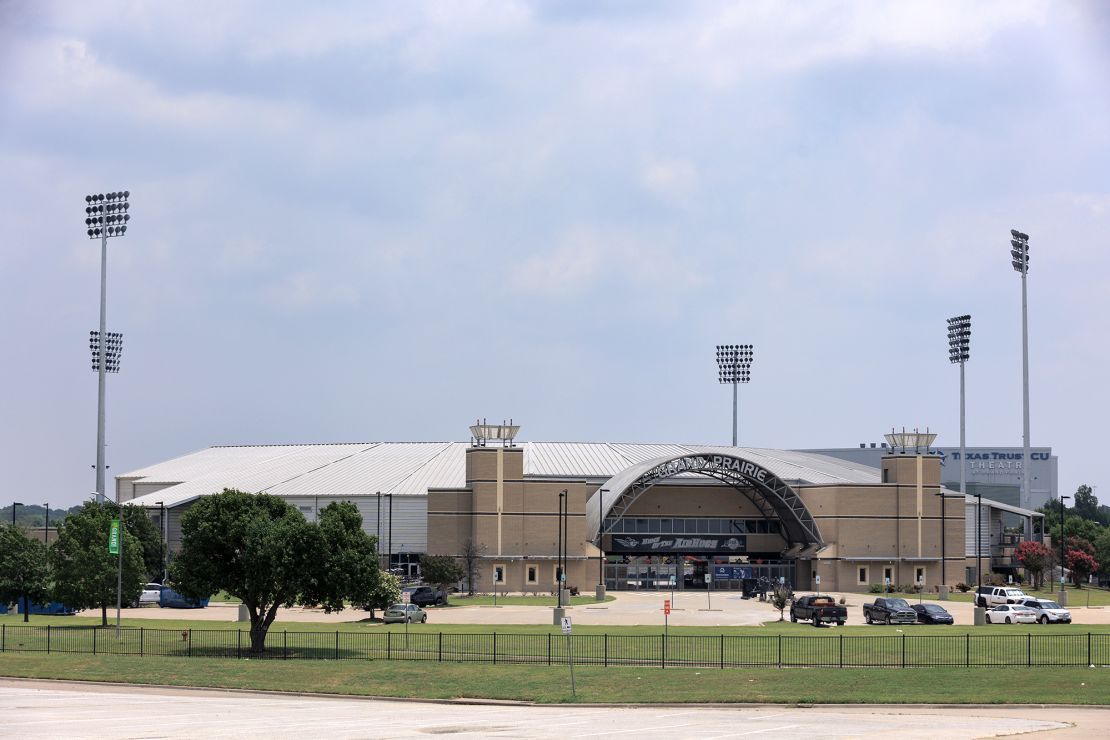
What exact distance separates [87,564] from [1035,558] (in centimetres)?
7166

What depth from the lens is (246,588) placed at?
54250 millimetres

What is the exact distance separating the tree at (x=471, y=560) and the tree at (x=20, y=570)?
31.2 meters

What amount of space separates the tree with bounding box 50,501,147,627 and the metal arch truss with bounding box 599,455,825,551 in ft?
144

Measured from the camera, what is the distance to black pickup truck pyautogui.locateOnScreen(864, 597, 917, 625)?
66.1 meters

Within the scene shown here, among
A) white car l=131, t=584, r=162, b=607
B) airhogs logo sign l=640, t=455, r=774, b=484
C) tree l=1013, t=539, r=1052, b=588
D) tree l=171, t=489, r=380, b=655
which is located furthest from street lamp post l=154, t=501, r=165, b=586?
tree l=1013, t=539, r=1052, b=588

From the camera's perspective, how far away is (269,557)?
52969mm

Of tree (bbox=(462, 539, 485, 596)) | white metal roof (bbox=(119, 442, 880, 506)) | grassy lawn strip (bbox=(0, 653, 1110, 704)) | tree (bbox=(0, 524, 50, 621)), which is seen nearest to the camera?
grassy lawn strip (bbox=(0, 653, 1110, 704))

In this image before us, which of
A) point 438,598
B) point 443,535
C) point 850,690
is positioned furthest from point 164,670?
point 443,535

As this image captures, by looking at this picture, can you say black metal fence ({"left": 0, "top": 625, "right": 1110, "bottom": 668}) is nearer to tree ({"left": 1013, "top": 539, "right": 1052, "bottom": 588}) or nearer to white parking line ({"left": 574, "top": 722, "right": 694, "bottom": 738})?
white parking line ({"left": 574, "top": 722, "right": 694, "bottom": 738})

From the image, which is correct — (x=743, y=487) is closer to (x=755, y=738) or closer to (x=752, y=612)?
(x=752, y=612)

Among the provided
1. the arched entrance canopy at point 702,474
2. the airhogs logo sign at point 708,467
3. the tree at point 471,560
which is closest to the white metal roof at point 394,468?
the arched entrance canopy at point 702,474

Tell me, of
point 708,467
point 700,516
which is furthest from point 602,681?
point 700,516

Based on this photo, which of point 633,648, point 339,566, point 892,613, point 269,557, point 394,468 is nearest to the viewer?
point 633,648

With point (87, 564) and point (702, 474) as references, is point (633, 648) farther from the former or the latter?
point (702, 474)
